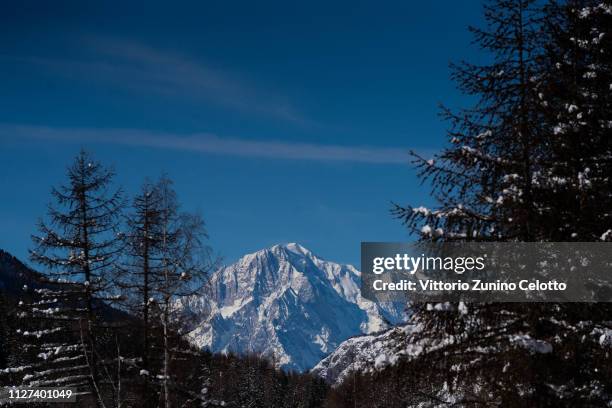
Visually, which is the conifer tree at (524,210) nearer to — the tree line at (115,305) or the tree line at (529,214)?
the tree line at (529,214)

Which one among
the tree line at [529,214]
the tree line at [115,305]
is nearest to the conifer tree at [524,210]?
the tree line at [529,214]

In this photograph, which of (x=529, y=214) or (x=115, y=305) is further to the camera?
(x=115, y=305)

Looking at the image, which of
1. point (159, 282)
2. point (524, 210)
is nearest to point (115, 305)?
point (159, 282)

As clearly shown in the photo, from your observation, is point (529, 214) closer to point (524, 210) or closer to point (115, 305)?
point (524, 210)

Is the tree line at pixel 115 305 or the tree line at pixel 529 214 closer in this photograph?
the tree line at pixel 529 214

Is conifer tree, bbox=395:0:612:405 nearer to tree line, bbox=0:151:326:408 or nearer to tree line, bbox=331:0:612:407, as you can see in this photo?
tree line, bbox=331:0:612:407

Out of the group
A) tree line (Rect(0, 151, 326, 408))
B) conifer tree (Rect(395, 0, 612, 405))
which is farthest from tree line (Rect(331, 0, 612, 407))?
tree line (Rect(0, 151, 326, 408))

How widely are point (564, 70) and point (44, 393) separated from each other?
16854 millimetres

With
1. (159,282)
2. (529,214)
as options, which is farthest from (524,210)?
(159,282)

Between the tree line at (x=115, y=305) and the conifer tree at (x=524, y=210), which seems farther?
A: the tree line at (x=115, y=305)

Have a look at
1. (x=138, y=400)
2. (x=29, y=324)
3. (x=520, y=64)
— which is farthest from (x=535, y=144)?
(x=29, y=324)

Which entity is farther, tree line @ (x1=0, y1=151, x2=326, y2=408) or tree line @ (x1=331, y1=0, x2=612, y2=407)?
tree line @ (x1=0, y1=151, x2=326, y2=408)

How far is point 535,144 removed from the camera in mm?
9859

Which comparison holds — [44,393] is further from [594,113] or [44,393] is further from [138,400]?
[594,113]
